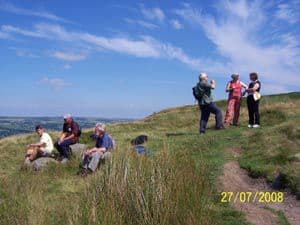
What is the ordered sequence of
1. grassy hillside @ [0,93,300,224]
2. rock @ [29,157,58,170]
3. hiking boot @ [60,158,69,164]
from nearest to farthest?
grassy hillside @ [0,93,300,224], rock @ [29,157,58,170], hiking boot @ [60,158,69,164]

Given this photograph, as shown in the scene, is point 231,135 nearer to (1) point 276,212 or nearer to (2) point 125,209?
(1) point 276,212

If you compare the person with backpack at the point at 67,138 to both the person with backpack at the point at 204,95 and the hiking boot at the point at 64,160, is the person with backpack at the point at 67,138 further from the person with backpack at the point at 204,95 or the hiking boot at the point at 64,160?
the person with backpack at the point at 204,95

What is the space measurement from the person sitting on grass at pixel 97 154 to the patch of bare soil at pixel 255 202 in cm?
331

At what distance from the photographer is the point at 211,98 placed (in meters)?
15.9

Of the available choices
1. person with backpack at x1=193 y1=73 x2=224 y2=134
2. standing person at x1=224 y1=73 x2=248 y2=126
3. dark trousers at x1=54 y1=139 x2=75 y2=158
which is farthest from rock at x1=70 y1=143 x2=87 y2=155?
standing person at x1=224 y1=73 x2=248 y2=126

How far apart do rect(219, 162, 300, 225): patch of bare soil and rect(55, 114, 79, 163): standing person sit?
228 inches

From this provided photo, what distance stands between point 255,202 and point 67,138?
25.9ft

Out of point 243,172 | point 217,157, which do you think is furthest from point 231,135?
point 243,172

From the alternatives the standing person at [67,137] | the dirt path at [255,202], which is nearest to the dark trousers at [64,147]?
the standing person at [67,137]

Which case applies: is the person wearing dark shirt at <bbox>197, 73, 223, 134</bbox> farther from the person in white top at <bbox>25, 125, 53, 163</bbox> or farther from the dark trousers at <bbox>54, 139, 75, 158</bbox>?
the person in white top at <bbox>25, 125, 53, 163</bbox>

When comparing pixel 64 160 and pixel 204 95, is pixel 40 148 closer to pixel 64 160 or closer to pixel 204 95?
pixel 64 160

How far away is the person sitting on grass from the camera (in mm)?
11867

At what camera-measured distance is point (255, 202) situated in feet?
28.3

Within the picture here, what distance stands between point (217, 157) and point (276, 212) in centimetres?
420
